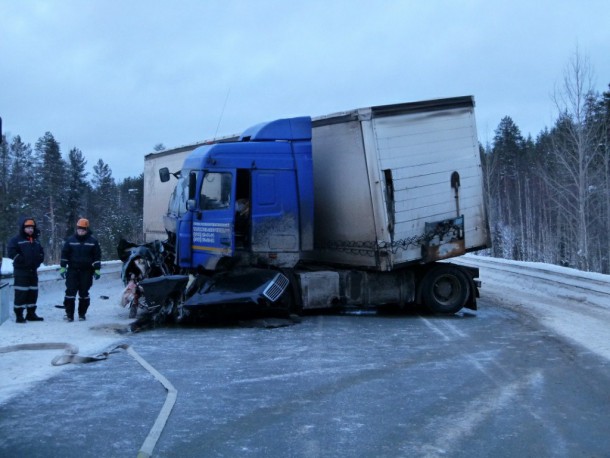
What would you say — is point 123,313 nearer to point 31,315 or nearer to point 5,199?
point 31,315

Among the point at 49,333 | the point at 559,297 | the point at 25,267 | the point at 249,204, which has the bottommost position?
the point at 559,297

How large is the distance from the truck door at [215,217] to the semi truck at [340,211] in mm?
17

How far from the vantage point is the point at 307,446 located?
4.39m

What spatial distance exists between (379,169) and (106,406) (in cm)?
628

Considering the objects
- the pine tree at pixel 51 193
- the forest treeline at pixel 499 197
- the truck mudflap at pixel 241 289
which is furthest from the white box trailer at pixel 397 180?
the pine tree at pixel 51 193

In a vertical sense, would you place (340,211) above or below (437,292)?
above

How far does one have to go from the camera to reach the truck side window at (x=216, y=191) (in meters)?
10.4

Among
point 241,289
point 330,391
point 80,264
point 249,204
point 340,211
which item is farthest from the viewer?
point 340,211

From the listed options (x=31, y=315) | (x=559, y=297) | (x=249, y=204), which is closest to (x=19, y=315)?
(x=31, y=315)

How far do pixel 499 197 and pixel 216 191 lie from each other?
5505 centimetres

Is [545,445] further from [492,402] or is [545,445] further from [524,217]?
[524,217]

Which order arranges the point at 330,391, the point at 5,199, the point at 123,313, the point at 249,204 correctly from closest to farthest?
the point at 330,391 < the point at 249,204 < the point at 123,313 < the point at 5,199

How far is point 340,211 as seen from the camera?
1118 cm

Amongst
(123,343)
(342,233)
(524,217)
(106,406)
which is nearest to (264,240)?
(342,233)
